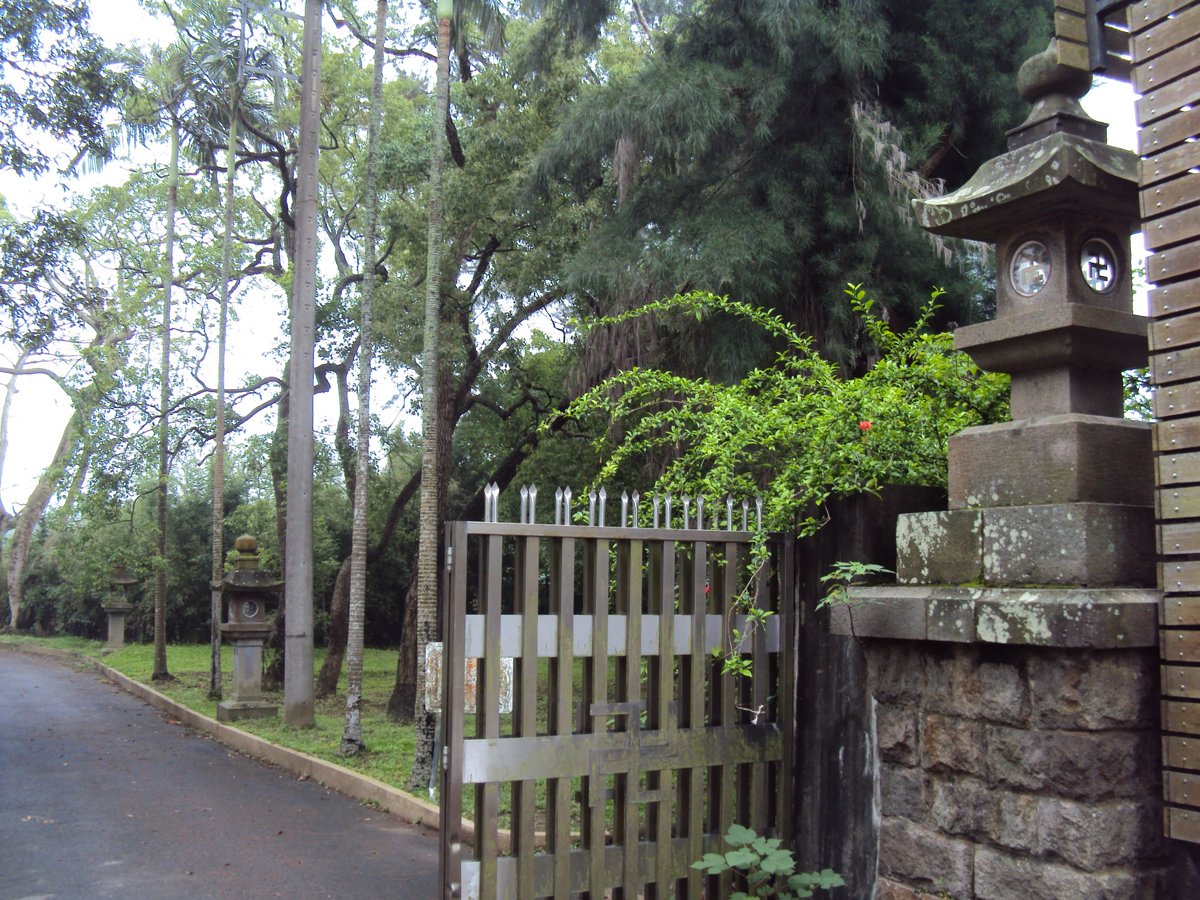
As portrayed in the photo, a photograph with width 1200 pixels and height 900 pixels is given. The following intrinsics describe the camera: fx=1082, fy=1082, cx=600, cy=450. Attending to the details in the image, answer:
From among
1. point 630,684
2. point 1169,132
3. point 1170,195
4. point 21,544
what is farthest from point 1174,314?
point 21,544

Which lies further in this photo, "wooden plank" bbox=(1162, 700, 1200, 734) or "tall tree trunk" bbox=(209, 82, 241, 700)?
"tall tree trunk" bbox=(209, 82, 241, 700)

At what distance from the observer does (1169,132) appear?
3.45m

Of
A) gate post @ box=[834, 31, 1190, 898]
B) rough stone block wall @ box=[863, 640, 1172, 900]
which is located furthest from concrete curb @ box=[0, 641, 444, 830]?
gate post @ box=[834, 31, 1190, 898]

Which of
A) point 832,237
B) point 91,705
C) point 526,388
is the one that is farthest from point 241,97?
point 832,237

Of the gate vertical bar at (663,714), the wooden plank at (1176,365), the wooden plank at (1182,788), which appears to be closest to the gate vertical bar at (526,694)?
the gate vertical bar at (663,714)

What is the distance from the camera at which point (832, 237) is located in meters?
10.2

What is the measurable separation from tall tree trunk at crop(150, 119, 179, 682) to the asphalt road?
253 inches

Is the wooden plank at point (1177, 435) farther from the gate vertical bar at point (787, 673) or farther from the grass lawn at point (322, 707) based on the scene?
the grass lawn at point (322, 707)

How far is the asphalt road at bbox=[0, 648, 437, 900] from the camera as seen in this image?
733cm

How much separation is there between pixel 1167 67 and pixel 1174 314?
0.80 meters

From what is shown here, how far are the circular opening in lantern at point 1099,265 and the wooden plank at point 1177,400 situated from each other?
54 centimetres

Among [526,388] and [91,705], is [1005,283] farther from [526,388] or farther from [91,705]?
[91,705]

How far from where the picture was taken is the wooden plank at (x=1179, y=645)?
128 inches

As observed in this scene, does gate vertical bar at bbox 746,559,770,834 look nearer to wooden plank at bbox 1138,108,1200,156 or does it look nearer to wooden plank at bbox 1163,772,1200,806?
wooden plank at bbox 1163,772,1200,806
